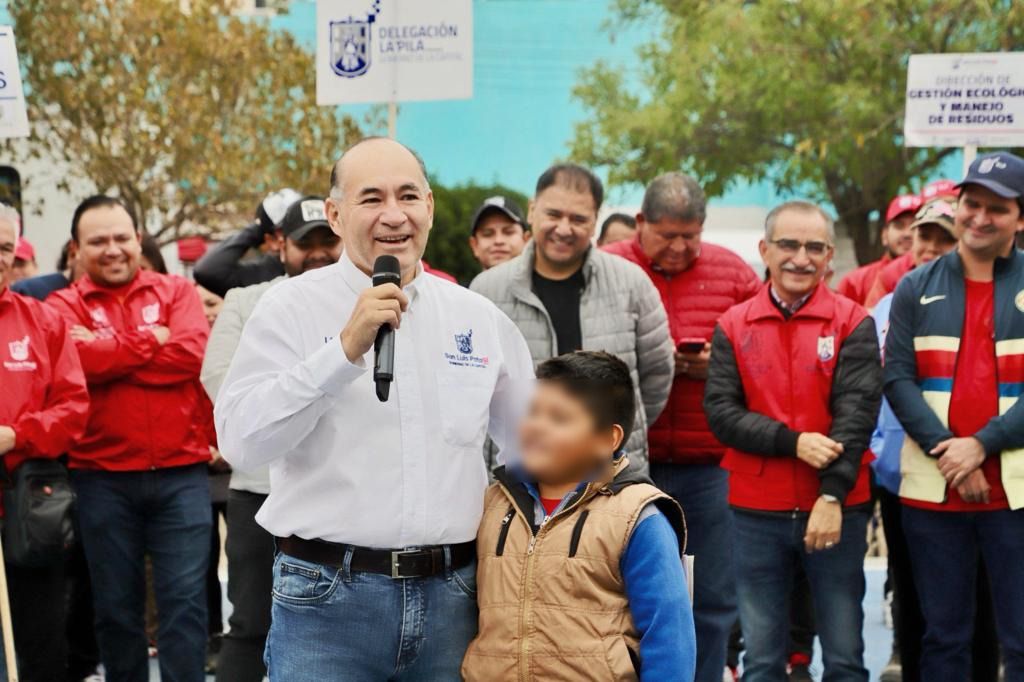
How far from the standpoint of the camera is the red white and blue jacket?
521 cm

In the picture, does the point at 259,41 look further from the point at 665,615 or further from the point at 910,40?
the point at 665,615

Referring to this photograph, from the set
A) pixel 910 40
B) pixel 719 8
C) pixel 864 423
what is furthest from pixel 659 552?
pixel 719 8

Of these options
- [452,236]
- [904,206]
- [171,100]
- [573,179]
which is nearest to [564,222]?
[573,179]

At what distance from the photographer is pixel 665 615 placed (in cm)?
312

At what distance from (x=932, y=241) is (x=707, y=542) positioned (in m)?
2.14

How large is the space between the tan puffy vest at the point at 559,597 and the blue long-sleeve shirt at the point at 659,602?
0.03m

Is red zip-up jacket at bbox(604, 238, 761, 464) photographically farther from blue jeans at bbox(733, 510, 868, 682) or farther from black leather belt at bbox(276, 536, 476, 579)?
black leather belt at bbox(276, 536, 476, 579)

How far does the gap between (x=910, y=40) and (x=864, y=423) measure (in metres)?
16.1

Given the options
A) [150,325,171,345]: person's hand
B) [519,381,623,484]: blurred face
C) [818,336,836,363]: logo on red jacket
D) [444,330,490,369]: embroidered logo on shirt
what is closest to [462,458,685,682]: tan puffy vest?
[519,381,623,484]: blurred face

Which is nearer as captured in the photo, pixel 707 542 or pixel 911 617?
pixel 707 542

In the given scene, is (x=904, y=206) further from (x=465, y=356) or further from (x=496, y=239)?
(x=465, y=356)

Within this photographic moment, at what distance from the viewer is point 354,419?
9.95ft

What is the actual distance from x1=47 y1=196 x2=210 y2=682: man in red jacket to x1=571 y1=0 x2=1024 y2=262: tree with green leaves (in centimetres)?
1322

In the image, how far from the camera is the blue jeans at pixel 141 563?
5801mm
